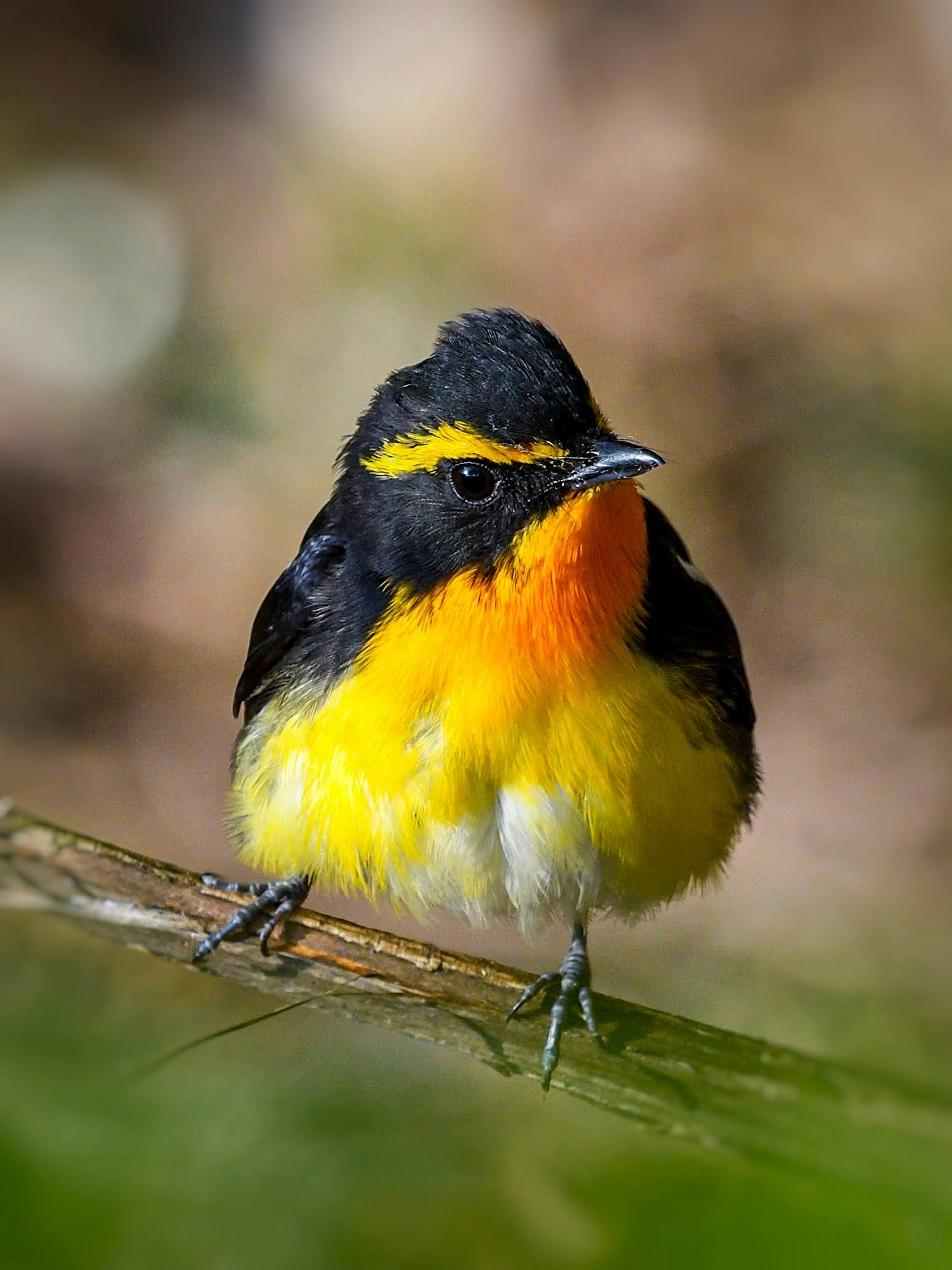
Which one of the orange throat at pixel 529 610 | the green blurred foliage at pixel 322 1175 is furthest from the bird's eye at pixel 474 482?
the green blurred foliage at pixel 322 1175

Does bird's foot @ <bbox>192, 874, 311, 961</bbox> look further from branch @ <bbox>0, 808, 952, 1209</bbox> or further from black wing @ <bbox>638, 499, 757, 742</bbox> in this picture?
black wing @ <bbox>638, 499, 757, 742</bbox>

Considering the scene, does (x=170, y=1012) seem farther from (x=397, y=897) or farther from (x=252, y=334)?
(x=252, y=334)

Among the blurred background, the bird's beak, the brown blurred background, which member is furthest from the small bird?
the brown blurred background

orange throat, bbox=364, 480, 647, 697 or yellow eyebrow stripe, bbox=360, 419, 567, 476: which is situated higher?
yellow eyebrow stripe, bbox=360, 419, 567, 476

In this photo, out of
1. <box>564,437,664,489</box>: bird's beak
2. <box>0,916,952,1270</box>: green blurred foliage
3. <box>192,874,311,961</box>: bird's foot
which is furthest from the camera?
<box>192,874,311,961</box>: bird's foot

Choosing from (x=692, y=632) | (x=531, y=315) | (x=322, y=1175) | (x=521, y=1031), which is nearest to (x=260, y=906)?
(x=521, y=1031)

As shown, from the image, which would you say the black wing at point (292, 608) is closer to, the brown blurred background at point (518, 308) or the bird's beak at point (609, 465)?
the bird's beak at point (609, 465)

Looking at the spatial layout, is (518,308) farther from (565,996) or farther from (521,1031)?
(521,1031)
